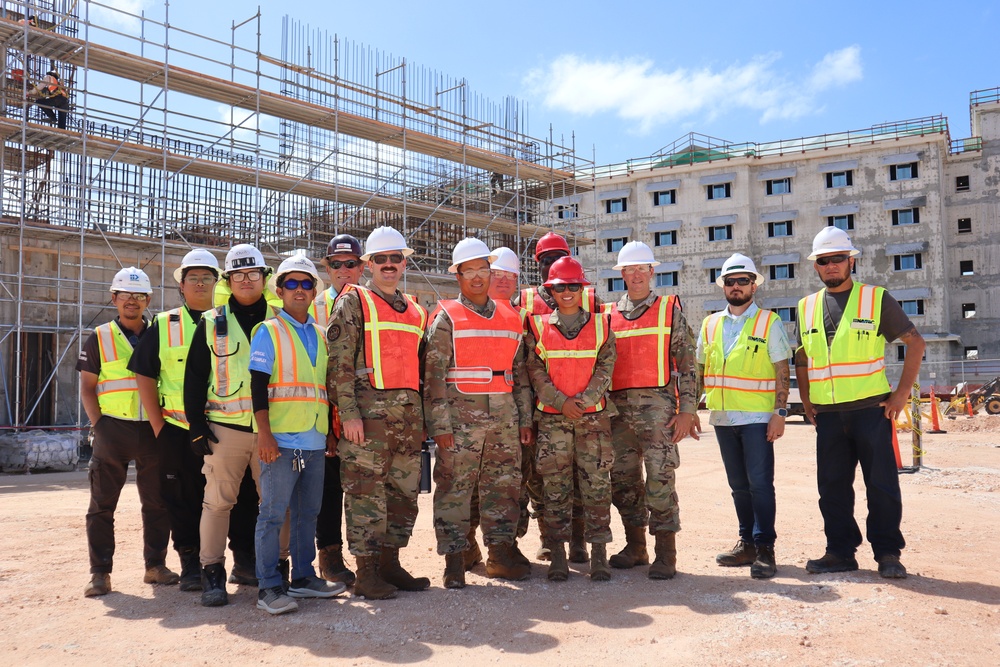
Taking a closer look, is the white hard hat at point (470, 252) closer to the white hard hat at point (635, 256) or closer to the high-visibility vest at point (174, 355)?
the white hard hat at point (635, 256)

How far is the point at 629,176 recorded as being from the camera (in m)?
43.8

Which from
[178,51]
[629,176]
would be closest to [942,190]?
[629,176]

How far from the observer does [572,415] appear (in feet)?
16.3

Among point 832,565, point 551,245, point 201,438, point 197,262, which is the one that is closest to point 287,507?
point 201,438

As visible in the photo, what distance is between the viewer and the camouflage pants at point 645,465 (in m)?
5.07

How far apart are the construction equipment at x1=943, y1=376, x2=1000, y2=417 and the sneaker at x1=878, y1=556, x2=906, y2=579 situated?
23.2 m

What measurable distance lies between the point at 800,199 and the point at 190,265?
39.9 metres

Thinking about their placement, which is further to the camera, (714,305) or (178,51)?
(714,305)

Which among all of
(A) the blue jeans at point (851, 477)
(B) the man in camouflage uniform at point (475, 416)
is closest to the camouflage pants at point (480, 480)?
(B) the man in camouflage uniform at point (475, 416)

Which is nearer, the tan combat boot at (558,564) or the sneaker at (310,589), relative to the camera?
the sneaker at (310,589)

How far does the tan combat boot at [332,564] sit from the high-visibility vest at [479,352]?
1.37 m

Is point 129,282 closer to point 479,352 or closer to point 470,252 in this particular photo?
point 470,252

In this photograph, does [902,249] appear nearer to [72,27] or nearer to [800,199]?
[800,199]

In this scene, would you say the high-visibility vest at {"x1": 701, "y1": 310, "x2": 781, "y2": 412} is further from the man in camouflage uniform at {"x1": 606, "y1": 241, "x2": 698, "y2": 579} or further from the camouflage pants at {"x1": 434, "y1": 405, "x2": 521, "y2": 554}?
the camouflage pants at {"x1": 434, "y1": 405, "x2": 521, "y2": 554}
